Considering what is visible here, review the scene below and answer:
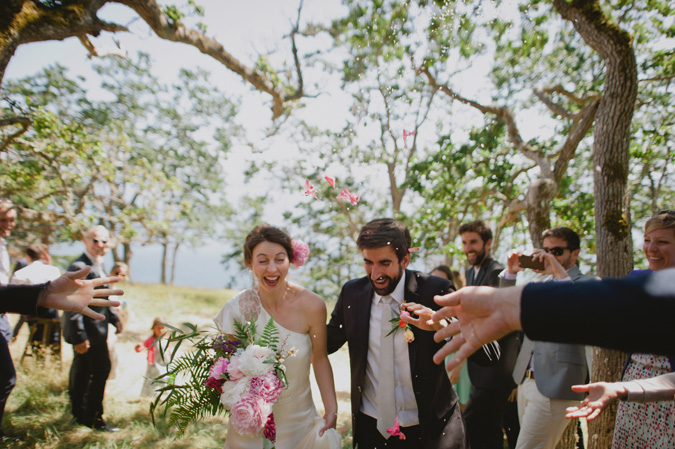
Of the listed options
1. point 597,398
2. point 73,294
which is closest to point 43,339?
point 73,294

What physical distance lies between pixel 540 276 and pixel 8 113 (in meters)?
7.87

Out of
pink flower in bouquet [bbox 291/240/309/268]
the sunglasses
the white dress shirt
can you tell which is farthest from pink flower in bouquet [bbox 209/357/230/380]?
the white dress shirt

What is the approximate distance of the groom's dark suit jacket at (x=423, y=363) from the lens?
7.95ft

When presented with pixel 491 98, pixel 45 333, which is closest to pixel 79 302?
pixel 45 333

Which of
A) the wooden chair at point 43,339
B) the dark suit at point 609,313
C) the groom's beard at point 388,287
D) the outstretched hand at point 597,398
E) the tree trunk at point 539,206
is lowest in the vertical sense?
the wooden chair at point 43,339

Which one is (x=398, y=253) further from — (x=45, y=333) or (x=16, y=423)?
(x=45, y=333)

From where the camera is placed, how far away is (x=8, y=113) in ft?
18.6

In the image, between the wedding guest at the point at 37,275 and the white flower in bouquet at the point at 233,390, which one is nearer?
the white flower in bouquet at the point at 233,390

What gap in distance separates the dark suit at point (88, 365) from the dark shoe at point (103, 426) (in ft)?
0.04

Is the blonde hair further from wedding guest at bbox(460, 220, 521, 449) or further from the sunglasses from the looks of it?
wedding guest at bbox(460, 220, 521, 449)

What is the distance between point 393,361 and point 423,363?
21 cm

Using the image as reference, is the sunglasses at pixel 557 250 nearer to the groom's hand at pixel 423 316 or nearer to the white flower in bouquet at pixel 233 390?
the groom's hand at pixel 423 316

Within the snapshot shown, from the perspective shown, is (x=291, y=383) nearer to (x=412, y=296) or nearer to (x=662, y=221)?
(x=412, y=296)

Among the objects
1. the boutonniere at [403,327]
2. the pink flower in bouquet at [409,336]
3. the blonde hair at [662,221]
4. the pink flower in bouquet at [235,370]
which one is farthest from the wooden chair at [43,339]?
the blonde hair at [662,221]
